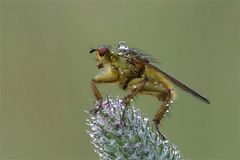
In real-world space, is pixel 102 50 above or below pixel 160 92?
above

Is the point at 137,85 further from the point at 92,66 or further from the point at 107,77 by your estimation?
the point at 92,66

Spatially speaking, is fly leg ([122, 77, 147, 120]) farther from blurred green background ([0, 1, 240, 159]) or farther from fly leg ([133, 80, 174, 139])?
blurred green background ([0, 1, 240, 159])

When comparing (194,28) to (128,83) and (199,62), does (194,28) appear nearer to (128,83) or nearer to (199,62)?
(199,62)

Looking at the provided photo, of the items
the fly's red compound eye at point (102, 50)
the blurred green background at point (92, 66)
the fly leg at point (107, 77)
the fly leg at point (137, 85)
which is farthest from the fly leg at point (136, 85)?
the blurred green background at point (92, 66)

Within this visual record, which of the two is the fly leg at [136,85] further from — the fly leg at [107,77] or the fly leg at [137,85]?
the fly leg at [107,77]

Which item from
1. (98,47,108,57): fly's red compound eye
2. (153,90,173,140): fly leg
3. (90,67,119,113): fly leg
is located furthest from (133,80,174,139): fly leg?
(98,47,108,57): fly's red compound eye

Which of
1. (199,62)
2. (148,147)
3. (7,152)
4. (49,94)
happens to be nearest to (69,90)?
(49,94)

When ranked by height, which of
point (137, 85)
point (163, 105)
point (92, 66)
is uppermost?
point (92, 66)

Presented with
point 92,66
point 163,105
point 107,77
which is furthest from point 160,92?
point 92,66
